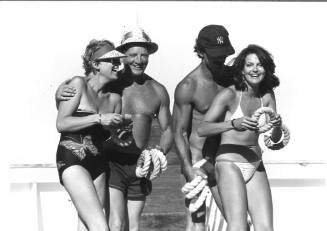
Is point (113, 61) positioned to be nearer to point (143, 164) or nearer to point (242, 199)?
point (143, 164)

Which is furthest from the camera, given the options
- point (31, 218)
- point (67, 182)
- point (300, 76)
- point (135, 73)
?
point (300, 76)

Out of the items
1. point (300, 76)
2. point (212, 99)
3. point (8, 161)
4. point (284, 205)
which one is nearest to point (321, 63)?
point (300, 76)

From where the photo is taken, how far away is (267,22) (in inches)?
354

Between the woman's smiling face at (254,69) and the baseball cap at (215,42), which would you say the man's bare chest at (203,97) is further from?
the woman's smiling face at (254,69)

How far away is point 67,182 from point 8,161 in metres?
2.61

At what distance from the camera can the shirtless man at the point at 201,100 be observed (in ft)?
21.2

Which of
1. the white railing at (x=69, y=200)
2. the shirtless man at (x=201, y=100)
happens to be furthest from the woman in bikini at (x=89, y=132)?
the white railing at (x=69, y=200)

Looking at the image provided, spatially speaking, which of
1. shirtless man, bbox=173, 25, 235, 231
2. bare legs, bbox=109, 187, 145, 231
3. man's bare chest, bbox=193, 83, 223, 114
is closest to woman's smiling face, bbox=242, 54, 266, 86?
shirtless man, bbox=173, 25, 235, 231

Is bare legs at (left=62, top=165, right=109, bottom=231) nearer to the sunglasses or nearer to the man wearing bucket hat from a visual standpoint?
the man wearing bucket hat

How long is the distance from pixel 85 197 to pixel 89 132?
18.9 inches

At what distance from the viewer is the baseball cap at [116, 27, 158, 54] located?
652 centimetres

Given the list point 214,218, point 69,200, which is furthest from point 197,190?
point 69,200

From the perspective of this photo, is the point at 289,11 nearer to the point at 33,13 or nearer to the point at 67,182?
the point at 33,13

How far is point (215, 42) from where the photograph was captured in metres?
6.45
